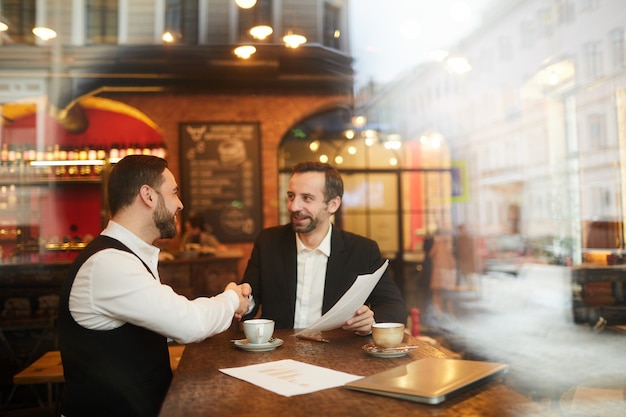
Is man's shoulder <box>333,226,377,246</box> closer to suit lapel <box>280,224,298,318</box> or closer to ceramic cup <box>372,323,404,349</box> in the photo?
suit lapel <box>280,224,298,318</box>

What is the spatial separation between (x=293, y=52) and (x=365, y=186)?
9.31 feet

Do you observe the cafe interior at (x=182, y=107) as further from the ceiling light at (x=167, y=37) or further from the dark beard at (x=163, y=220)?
the dark beard at (x=163, y=220)

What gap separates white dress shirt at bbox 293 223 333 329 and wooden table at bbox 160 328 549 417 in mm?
865

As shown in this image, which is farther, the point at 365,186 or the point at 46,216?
the point at 365,186

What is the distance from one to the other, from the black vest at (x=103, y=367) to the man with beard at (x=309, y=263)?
0.92 meters

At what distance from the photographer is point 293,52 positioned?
7.31 metres

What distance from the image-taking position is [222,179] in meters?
7.71

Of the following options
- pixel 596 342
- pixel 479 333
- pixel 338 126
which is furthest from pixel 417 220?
pixel 596 342

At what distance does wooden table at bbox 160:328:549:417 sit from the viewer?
1.32 metres

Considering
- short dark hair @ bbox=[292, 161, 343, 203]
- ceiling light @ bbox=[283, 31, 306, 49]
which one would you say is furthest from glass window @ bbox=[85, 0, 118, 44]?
short dark hair @ bbox=[292, 161, 343, 203]

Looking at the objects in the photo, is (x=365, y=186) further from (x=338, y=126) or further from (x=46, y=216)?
(x=46, y=216)

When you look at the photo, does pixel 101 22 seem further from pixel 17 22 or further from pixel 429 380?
pixel 429 380

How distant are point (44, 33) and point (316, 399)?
705 centimetres

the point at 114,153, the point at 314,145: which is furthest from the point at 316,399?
the point at 314,145
